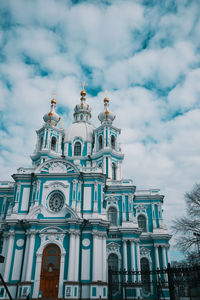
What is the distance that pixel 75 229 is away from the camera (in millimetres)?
23266

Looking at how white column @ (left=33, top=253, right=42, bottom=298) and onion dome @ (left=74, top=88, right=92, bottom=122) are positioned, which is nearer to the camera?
white column @ (left=33, top=253, right=42, bottom=298)

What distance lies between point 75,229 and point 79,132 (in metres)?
15.7

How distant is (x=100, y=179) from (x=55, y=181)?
168 inches

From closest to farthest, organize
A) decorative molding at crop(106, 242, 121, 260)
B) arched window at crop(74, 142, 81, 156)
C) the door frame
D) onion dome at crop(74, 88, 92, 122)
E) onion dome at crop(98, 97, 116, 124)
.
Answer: the door frame
decorative molding at crop(106, 242, 121, 260)
arched window at crop(74, 142, 81, 156)
onion dome at crop(98, 97, 116, 124)
onion dome at crop(74, 88, 92, 122)

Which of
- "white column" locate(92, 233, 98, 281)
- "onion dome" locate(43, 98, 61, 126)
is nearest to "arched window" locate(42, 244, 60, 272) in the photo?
"white column" locate(92, 233, 98, 281)

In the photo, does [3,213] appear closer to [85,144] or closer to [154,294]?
[85,144]

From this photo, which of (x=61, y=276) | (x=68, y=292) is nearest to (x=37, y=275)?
(x=61, y=276)

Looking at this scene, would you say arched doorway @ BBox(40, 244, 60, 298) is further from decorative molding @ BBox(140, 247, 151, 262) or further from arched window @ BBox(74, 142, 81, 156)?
arched window @ BBox(74, 142, 81, 156)

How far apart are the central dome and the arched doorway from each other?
620 inches

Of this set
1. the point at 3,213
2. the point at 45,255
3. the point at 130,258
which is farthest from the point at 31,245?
the point at 130,258

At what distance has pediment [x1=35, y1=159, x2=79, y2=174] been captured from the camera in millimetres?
25969

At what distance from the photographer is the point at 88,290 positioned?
2142cm

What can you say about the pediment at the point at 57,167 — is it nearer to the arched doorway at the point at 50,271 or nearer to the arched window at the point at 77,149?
the arched doorway at the point at 50,271

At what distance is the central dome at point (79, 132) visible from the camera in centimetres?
3560
